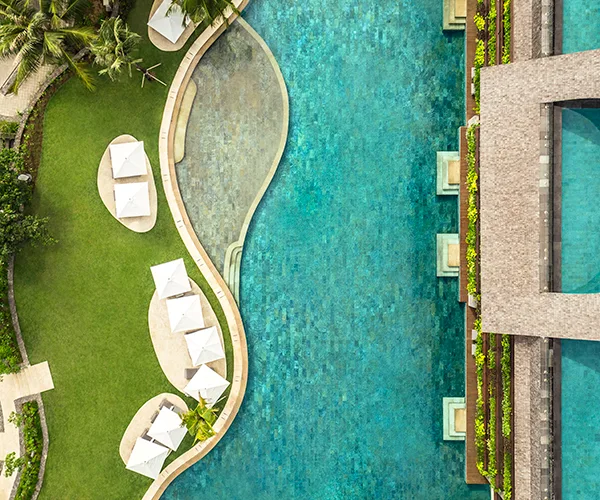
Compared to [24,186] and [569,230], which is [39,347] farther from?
[569,230]

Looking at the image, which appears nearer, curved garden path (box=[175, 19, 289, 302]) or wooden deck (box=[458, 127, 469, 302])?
wooden deck (box=[458, 127, 469, 302])

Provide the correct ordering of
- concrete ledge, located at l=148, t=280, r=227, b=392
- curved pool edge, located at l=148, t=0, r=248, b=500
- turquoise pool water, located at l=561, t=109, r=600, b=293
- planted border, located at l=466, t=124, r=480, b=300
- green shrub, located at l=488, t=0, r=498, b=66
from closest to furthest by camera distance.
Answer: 1. turquoise pool water, located at l=561, t=109, r=600, b=293
2. green shrub, located at l=488, t=0, r=498, b=66
3. planted border, located at l=466, t=124, r=480, b=300
4. curved pool edge, located at l=148, t=0, r=248, b=500
5. concrete ledge, located at l=148, t=280, r=227, b=392

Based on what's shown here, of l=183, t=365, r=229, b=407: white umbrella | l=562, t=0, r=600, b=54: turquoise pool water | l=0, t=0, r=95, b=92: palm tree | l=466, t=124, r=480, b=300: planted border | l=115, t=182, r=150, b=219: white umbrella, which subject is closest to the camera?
l=562, t=0, r=600, b=54: turquoise pool water

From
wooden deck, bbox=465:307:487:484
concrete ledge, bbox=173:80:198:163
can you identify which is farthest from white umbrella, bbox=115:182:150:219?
wooden deck, bbox=465:307:487:484

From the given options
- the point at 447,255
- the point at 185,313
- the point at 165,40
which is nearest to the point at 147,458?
the point at 185,313

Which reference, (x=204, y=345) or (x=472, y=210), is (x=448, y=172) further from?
(x=204, y=345)

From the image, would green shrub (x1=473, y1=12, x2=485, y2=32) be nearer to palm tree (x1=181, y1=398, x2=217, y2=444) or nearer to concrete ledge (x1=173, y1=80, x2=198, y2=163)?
concrete ledge (x1=173, y1=80, x2=198, y2=163)
